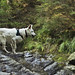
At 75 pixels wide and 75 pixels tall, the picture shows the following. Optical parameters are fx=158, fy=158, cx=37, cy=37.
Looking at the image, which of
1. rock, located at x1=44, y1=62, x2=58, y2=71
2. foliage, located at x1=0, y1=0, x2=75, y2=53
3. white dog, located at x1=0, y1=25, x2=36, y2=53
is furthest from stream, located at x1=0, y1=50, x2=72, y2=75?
white dog, located at x1=0, y1=25, x2=36, y2=53

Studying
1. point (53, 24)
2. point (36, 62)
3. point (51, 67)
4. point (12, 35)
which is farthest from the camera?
point (12, 35)

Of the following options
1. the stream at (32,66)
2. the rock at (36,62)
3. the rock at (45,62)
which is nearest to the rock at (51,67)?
the stream at (32,66)

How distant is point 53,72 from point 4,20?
6.32 meters

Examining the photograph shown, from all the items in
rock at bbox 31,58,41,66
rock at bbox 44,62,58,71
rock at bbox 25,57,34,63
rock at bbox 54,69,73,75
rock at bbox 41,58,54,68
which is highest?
rock at bbox 54,69,73,75

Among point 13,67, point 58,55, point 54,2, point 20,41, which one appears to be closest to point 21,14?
point 20,41

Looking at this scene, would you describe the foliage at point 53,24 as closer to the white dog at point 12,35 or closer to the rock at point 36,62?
the white dog at point 12,35

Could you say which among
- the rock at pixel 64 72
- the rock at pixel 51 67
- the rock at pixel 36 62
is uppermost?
the rock at pixel 64 72

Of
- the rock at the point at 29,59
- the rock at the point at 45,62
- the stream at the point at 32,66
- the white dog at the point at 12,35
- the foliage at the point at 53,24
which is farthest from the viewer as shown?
the white dog at the point at 12,35

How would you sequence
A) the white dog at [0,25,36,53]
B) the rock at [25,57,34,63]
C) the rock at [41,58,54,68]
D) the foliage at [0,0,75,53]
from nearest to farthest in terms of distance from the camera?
the rock at [41,58,54,68] < the rock at [25,57,34,63] < the foliage at [0,0,75,53] < the white dog at [0,25,36,53]

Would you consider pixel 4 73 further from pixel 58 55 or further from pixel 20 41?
pixel 20 41

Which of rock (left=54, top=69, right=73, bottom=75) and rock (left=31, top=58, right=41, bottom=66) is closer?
rock (left=54, top=69, right=73, bottom=75)

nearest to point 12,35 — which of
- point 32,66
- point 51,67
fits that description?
point 32,66

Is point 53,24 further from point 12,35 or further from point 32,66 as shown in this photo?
point 32,66

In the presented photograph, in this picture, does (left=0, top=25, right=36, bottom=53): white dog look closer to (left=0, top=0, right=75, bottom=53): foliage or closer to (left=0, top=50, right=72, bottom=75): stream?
(left=0, top=0, right=75, bottom=53): foliage
